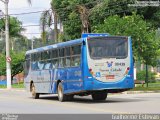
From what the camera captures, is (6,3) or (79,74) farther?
(6,3)

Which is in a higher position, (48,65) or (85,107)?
(48,65)

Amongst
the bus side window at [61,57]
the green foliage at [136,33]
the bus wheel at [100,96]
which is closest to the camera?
the bus side window at [61,57]

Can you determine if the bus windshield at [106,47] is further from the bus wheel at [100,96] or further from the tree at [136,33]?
the tree at [136,33]

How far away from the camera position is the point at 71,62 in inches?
1054

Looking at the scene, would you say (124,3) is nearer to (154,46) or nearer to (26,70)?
(154,46)

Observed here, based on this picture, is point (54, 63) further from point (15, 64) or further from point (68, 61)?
point (15, 64)

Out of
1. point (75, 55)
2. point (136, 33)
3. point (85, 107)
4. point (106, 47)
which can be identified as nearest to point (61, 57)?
point (75, 55)

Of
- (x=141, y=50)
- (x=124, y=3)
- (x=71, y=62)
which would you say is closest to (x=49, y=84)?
(x=71, y=62)

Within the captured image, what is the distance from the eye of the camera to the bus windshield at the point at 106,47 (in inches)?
1008

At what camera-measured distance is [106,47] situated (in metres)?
25.7

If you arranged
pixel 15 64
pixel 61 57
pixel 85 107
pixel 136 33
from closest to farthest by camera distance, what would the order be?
pixel 85 107 < pixel 61 57 < pixel 136 33 < pixel 15 64

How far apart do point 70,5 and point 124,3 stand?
21.9 feet

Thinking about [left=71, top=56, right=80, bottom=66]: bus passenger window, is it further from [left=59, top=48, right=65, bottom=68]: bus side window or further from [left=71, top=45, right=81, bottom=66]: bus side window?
[left=59, top=48, right=65, bottom=68]: bus side window

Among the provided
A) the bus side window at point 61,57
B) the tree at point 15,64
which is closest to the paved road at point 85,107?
the bus side window at point 61,57
